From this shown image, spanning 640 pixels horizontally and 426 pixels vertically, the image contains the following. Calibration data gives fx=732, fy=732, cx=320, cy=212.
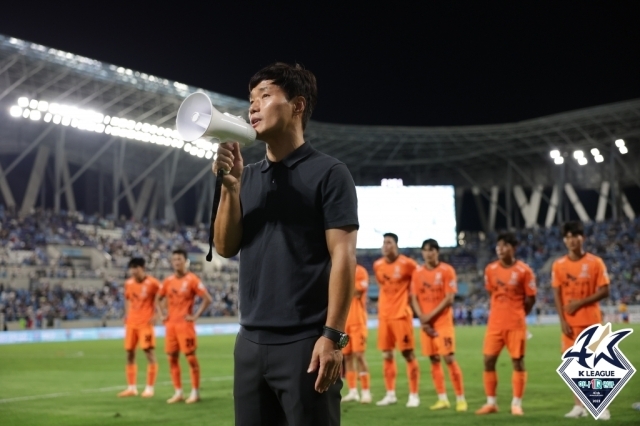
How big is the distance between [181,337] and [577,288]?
622 centimetres

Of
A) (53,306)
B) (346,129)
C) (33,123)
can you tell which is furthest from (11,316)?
(346,129)

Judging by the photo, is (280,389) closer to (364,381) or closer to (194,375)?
(364,381)

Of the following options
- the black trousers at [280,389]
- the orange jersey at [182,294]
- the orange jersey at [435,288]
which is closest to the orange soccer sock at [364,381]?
the orange jersey at [435,288]

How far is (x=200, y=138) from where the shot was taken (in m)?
3.18

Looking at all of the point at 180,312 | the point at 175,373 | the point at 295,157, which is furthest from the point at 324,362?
the point at 180,312

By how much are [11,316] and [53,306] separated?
84.1 inches

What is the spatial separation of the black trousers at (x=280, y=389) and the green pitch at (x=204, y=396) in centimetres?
618

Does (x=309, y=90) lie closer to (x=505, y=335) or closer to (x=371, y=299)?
(x=505, y=335)

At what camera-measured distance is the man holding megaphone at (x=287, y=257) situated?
10.5ft

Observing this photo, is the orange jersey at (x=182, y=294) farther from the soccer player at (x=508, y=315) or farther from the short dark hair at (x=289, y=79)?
the short dark hair at (x=289, y=79)

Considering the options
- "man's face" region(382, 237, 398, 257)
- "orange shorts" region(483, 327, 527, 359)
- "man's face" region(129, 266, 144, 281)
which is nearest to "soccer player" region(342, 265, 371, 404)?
"man's face" region(382, 237, 398, 257)

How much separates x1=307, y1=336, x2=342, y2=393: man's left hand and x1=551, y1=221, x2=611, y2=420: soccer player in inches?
277

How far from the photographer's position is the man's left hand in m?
3.11

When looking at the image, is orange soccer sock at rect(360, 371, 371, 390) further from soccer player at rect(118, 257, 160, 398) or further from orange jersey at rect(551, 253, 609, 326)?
soccer player at rect(118, 257, 160, 398)
